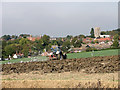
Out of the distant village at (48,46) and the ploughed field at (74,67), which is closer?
the ploughed field at (74,67)

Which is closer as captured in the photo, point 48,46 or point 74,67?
point 74,67

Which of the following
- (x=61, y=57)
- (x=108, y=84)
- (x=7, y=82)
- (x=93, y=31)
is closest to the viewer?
(x=108, y=84)

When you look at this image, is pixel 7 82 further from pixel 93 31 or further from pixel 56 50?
pixel 93 31

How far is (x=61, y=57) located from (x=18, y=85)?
18772 millimetres

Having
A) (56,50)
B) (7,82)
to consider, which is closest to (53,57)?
(56,50)

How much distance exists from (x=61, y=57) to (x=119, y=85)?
68.1 ft

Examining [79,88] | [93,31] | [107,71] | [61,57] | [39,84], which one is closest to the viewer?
[79,88]

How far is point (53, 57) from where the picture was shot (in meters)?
33.1

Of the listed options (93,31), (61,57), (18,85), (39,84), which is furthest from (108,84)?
(93,31)

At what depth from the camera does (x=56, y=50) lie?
3222 cm

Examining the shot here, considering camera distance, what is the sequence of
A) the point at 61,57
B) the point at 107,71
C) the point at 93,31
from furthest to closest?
the point at 93,31, the point at 61,57, the point at 107,71

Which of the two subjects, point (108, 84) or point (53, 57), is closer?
point (108, 84)

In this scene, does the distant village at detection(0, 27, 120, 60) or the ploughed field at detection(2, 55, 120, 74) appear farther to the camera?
the distant village at detection(0, 27, 120, 60)

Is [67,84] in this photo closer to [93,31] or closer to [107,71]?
[107,71]
